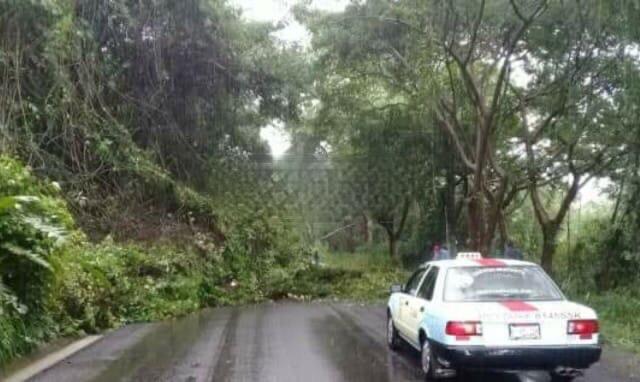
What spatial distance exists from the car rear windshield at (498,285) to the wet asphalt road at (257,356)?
40.2 inches

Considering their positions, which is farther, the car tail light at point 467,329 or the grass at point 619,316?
the grass at point 619,316

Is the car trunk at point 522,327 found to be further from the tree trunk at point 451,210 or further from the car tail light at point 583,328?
the tree trunk at point 451,210

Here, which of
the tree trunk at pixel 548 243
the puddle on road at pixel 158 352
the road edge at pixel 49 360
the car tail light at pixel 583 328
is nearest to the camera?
the car tail light at pixel 583 328

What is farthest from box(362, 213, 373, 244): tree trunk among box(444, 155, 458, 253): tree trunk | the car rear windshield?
the car rear windshield

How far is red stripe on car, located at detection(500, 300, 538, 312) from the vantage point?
805 centimetres

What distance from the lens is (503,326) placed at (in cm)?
791

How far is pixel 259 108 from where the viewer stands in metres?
24.5

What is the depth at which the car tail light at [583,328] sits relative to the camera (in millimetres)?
7973

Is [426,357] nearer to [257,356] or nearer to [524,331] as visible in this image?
[524,331]

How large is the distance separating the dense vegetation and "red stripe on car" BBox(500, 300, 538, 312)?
4327mm

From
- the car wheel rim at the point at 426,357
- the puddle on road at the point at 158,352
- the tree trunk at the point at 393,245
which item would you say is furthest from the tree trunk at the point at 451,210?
the car wheel rim at the point at 426,357

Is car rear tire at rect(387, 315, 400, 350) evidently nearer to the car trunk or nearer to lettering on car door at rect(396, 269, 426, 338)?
lettering on car door at rect(396, 269, 426, 338)

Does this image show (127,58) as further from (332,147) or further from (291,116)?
(332,147)

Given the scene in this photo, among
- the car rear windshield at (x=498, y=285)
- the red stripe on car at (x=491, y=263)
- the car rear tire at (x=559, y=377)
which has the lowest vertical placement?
the car rear tire at (x=559, y=377)
